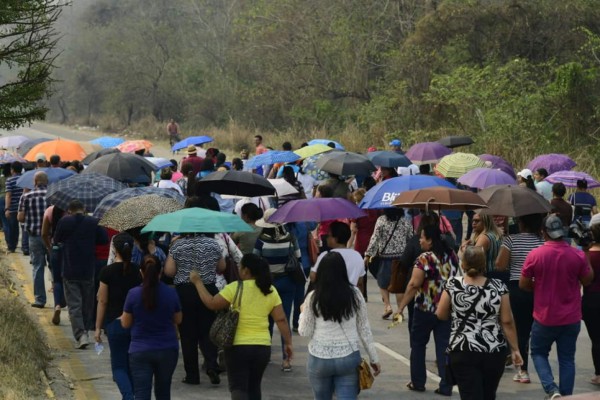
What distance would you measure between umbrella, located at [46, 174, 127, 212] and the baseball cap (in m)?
5.70

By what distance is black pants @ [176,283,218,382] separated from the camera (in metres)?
10.8

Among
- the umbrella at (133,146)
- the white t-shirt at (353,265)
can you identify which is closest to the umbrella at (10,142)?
the umbrella at (133,146)

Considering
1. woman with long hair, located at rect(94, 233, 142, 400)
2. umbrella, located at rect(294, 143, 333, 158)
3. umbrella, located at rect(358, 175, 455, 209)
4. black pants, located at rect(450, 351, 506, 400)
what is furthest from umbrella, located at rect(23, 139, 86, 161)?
black pants, located at rect(450, 351, 506, 400)

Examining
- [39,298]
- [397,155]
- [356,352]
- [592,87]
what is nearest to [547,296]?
[356,352]

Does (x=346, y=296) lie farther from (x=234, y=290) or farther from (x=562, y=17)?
(x=562, y=17)

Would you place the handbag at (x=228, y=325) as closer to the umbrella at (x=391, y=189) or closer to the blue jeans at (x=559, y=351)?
the blue jeans at (x=559, y=351)

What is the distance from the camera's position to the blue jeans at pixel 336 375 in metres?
8.17

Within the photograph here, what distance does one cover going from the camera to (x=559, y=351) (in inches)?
408

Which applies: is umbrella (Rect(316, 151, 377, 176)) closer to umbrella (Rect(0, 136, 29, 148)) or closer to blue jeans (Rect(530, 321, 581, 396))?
blue jeans (Rect(530, 321, 581, 396))

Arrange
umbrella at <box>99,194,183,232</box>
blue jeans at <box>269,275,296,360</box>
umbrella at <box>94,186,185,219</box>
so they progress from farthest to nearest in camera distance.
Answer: umbrella at <box>94,186,185,219</box>, blue jeans at <box>269,275,296,360</box>, umbrella at <box>99,194,183,232</box>

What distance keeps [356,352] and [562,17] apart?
30.6 m

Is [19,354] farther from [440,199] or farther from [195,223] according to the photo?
[440,199]

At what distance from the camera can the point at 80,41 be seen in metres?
77.5

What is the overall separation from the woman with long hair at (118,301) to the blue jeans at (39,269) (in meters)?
5.68
